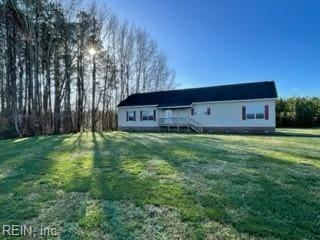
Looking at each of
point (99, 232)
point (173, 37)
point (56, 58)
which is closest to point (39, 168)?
point (99, 232)

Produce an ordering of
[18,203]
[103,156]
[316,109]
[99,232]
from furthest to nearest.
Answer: [316,109] < [103,156] < [18,203] < [99,232]

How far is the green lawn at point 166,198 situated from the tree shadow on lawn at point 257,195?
0.5 inches

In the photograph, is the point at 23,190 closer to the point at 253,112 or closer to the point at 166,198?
the point at 166,198

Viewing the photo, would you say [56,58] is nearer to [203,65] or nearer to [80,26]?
[80,26]

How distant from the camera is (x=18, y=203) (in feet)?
13.4

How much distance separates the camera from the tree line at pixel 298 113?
31.8m

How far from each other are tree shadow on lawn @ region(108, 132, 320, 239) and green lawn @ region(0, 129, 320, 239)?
1cm

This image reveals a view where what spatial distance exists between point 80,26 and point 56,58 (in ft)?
12.4

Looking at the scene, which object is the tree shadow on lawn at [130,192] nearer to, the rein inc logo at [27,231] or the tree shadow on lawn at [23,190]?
the rein inc logo at [27,231]

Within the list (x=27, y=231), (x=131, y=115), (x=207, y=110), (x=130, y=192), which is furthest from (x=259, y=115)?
(x=27, y=231)

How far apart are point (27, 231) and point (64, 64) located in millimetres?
24226

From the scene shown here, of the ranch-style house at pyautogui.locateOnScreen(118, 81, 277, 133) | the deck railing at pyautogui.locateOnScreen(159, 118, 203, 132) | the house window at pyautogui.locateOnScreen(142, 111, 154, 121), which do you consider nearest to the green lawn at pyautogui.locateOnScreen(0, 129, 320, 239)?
the ranch-style house at pyautogui.locateOnScreen(118, 81, 277, 133)

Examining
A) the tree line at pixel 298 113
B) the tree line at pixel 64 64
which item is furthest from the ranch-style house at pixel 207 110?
the tree line at pixel 298 113

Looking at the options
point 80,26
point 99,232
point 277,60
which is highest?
point 80,26
